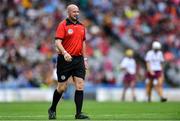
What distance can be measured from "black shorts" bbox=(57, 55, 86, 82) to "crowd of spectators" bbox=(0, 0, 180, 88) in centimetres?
1825

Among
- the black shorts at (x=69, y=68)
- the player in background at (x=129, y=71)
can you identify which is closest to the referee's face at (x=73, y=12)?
the black shorts at (x=69, y=68)

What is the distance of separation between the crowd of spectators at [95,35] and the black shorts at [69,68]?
18252 mm

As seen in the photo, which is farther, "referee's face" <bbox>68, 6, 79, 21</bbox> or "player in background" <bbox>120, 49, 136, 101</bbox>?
"player in background" <bbox>120, 49, 136, 101</bbox>

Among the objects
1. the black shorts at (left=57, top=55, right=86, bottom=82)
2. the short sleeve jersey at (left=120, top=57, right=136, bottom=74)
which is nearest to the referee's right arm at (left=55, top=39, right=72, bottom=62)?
the black shorts at (left=57, top=55, right=86, bottom=82)

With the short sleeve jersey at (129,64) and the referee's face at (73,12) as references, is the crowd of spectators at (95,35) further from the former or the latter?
the referee's face at (73,12)

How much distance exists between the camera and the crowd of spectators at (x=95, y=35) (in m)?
34.5

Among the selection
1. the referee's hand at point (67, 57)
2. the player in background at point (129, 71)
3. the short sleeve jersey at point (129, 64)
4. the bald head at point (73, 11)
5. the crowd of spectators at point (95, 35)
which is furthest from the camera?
the crowd of spectators at point (95, 35)

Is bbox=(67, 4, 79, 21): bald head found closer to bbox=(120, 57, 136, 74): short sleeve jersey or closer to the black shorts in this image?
the black shorts

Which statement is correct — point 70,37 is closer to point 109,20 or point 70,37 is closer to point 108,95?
point 108,95

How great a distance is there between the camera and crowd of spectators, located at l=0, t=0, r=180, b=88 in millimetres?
34469

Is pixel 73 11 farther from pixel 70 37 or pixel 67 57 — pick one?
pixel 67 57

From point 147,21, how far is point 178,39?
196cm

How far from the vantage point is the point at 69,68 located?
15.4m

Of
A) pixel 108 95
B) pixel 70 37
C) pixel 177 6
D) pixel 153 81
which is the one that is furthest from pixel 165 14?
pixel 70 37
